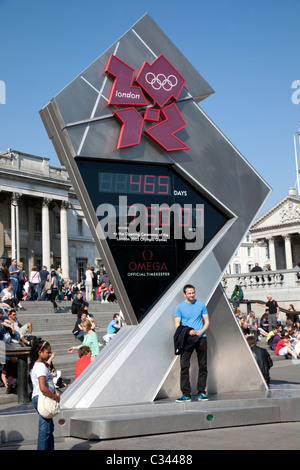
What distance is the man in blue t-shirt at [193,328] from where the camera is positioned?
791 cm

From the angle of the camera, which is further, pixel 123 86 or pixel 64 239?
pixel 64 239

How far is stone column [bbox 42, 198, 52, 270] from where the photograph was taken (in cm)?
5522

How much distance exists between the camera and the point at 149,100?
860 centimetres

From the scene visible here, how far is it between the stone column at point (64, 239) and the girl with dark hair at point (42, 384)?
5091 centimetres

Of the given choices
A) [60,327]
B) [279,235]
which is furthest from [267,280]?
[279,235]

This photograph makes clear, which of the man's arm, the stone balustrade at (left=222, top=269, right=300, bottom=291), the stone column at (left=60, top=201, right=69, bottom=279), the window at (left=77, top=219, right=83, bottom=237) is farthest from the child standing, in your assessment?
the window at (left=77, top=219, right=83, bottom=237)

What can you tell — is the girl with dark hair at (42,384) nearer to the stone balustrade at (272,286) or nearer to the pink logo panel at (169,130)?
the pink logo panel at (169,130)

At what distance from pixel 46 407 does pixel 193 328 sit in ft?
9.19

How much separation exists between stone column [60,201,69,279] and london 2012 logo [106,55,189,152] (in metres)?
48.9

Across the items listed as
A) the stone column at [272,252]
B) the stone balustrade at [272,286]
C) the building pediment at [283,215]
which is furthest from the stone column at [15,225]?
the stone column at [272,252]

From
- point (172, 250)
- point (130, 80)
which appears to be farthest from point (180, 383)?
point (130, 80)

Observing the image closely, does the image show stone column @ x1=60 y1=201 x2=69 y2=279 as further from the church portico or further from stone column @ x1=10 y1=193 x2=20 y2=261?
the church portico

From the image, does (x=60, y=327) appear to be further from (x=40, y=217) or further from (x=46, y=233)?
(x=40, y=217)

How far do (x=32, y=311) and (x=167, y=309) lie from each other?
15.3 m
